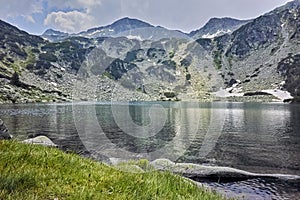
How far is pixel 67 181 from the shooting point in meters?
7.30

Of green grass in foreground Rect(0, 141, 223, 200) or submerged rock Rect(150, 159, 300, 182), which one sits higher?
green grass in foreground Rect(0, 141, 223, 200)

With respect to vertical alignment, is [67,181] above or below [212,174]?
above

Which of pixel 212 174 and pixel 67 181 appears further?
pixel 212 174

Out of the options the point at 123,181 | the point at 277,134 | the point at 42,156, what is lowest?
the point at 277,134

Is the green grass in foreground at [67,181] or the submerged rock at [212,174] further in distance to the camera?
the submerged rock at [212,174]

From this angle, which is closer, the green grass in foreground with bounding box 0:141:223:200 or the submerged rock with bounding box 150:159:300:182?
the green grass in foreground with bounding box 0:141:223:200

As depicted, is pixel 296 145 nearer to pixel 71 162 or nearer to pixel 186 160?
pixel 186 160

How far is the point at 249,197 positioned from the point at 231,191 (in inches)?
65.7

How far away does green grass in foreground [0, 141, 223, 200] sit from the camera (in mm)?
6324

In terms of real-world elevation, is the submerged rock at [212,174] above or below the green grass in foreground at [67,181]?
below

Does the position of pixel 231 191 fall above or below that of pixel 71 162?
below

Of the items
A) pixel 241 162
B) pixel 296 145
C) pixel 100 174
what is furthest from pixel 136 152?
pixel 100 174

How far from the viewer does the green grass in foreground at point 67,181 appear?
20.7 feet

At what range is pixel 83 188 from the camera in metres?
6.77
